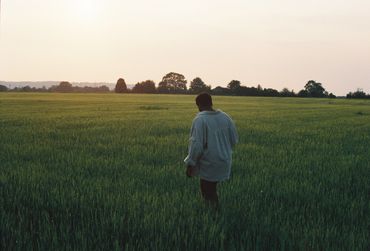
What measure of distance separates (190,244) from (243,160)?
17.1ft

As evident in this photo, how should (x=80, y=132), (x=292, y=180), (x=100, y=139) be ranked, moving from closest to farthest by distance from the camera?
(x=292, y=180) → (x=100, y=139) → (x=80, y=132)

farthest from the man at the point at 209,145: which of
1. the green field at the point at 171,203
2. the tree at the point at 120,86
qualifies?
the tree at the point at 120,86

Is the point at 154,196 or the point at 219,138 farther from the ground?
the point at 219,138

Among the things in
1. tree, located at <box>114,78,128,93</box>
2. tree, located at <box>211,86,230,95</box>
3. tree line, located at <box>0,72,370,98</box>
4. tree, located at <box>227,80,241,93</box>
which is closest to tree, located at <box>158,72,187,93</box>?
tree line, located at <box>0,72,370,98</box>

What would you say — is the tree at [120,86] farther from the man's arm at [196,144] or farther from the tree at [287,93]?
the man's arm at [196,144]

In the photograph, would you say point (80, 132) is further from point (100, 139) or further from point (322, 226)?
point (322, 226)

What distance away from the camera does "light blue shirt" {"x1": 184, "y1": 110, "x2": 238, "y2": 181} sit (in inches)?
183

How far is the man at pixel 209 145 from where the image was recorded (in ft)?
15.3

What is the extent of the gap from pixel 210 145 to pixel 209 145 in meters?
0.01

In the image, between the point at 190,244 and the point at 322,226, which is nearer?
the point at 190,244

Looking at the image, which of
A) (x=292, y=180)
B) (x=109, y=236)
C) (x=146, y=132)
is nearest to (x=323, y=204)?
(x=292, y=180)

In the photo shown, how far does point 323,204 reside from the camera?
220 inches

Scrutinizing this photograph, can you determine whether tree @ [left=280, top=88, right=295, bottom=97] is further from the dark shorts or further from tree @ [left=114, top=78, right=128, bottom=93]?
the dark shorts

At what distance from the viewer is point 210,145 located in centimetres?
473
